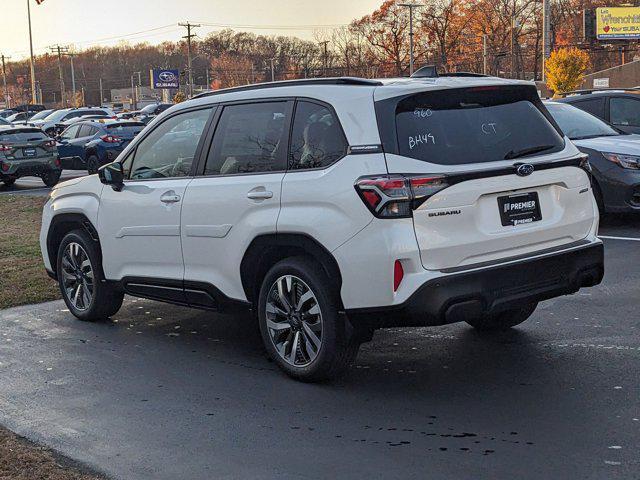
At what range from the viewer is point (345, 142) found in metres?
5.55

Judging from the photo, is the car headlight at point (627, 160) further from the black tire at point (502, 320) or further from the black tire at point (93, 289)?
the black tire at point (93, 289)

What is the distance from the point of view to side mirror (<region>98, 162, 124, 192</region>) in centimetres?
719

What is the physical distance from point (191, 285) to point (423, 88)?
7.19 feet

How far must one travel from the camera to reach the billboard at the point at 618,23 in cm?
9612

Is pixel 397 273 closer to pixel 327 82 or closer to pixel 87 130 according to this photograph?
pixel 327 82

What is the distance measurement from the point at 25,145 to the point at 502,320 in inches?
743

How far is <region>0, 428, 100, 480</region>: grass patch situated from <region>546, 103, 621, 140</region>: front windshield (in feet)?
31.6

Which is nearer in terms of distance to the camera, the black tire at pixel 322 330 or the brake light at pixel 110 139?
the black tire at pixel 322 330

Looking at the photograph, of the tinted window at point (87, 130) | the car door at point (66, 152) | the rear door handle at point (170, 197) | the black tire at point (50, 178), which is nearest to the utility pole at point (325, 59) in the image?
the tinted window at point (87, 130)

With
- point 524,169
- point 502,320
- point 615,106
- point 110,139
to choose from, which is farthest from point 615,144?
point 110,139

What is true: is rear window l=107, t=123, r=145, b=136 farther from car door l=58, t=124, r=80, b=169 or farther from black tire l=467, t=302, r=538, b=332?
black tire l=467, t=302, r=538, b=332

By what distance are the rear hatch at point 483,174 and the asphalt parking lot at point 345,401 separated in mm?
830

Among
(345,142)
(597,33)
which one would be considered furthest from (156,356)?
(597,33)

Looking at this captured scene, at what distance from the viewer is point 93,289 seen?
25.5 feet
